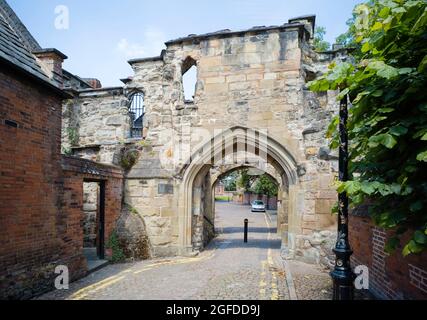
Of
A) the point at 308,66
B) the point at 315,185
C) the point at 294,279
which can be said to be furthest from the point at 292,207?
the point at 308,66

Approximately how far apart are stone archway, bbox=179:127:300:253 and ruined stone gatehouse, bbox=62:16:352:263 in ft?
0.10

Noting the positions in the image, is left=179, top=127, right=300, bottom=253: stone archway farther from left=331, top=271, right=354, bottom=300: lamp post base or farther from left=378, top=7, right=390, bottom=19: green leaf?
left=378, top=7, right=390, bottom=19: green leaf

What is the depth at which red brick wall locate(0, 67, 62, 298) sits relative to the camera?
486 centimetres

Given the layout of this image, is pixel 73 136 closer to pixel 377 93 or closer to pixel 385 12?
pixel 377 93

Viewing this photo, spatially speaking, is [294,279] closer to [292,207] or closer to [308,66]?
A: [292,207]

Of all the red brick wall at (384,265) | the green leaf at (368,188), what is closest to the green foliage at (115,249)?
the red brick wall at (384,265)

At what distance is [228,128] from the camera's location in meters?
8.50

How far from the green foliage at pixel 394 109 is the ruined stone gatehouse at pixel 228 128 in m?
4.57

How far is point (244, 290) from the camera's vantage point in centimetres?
576

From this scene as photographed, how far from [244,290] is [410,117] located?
433cm

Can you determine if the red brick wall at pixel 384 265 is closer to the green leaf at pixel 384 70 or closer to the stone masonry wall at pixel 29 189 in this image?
the green leaf at pixel 384 70

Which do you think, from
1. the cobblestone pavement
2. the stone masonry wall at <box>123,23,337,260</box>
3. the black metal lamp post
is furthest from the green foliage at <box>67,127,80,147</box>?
the black metal lamp post

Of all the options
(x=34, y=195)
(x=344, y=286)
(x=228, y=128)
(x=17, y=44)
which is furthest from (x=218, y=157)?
(x=344, y=286)

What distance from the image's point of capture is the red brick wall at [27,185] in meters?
4.86
